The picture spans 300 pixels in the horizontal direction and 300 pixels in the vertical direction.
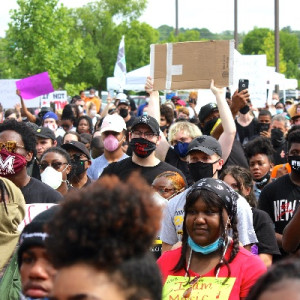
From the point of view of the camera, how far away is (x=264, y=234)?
5371 mm

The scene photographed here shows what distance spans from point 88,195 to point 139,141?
15.5ft

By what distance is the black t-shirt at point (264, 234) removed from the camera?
210 inches

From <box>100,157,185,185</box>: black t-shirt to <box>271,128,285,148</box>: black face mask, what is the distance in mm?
3969

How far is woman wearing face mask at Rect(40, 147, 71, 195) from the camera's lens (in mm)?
6910

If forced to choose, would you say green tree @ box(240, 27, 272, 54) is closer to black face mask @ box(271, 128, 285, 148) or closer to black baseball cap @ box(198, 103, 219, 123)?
black face mask @ box(271, 128, 285, 148)

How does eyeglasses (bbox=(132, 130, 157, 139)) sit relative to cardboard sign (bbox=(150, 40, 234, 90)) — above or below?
below

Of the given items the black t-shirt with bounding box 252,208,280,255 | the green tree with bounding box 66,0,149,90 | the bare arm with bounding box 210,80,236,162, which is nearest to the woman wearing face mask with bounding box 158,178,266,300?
the black t-shirt with bounding box 252,208,280,255

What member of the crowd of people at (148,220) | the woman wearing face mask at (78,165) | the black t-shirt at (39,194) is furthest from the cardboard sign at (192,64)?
the black t-shirt at (39,194)

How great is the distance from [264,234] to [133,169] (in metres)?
1.72

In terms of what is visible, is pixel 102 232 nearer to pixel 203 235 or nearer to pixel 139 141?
pixel 203 235

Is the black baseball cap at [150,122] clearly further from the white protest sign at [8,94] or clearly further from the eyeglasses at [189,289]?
the white protest sign at [8,94]

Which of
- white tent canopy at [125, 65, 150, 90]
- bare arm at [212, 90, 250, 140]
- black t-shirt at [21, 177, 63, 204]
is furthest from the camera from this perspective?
white tent canopy at [125, 65, 150, 90]

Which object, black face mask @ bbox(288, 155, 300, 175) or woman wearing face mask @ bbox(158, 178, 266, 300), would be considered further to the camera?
black face mask @ bbox(288, 155, 300, 175)

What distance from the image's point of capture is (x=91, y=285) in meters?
2.17
